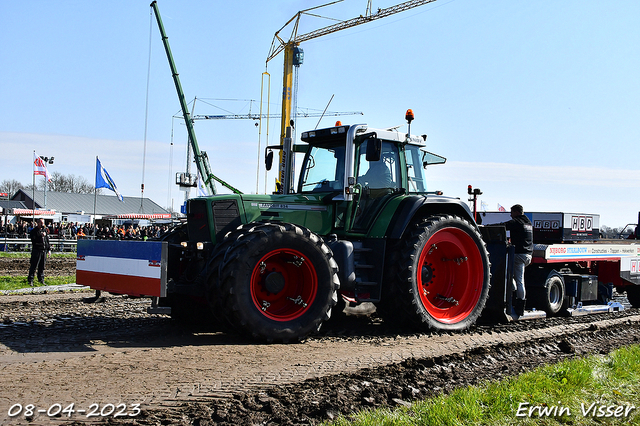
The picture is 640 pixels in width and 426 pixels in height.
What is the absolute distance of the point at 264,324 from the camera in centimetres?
609

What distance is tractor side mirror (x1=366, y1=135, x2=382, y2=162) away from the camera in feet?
22.8

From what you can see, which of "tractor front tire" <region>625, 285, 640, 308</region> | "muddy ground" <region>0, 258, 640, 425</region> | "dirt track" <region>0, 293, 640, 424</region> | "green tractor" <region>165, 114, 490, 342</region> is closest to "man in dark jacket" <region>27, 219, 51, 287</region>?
"muddy ground" <region>0, 258, 640, 425</region>

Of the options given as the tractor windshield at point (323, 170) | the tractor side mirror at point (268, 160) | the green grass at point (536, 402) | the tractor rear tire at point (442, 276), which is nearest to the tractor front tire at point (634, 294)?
the tractor rear tire at point (442, 276)

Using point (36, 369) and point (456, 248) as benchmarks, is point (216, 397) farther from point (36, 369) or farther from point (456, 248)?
point (456, 248)

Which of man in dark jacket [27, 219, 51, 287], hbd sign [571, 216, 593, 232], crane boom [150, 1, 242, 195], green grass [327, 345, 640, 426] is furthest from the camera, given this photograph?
crane boom [150, 1, 242, 195]

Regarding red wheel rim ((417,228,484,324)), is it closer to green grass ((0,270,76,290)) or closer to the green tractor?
the green tractor

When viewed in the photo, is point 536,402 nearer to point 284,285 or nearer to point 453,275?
point 284,285

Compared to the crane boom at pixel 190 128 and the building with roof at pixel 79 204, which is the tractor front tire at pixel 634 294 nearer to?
the crane boom at pixel 190 128

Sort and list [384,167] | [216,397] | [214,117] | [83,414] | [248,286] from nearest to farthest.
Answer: [83,414] < [216,397] < [248,286] < [384,167] < [214,117]

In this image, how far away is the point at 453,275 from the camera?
7.99m

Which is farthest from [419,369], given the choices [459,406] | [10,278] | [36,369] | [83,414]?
[10,278]

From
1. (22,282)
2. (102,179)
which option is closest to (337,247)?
(22,282)

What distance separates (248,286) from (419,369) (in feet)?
6.53

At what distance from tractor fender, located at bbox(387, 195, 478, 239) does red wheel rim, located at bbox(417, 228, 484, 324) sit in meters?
0.36
